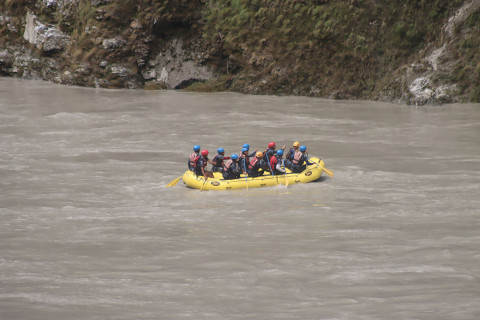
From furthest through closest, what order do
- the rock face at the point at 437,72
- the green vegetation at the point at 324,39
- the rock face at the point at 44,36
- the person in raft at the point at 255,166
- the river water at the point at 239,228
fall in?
the rock face at the point at 44,36
the green vegetation at the point at 324,39
the rock face at the point at 437,72
the person in raft at the point at 255,166
the river water at the point at 239,228

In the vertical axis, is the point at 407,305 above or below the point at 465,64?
below

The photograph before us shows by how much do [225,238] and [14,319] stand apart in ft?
14.6

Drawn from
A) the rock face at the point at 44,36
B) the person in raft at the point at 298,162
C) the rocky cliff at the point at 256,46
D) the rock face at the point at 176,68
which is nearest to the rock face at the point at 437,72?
the rocky cliff at the point at 256,46

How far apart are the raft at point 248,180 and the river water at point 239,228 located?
21cm

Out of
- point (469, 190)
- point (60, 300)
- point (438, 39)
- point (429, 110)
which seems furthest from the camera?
point (438, 39)

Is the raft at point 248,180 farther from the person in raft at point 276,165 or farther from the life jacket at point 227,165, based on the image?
the life jacket at point 227,165

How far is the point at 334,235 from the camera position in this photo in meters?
11.9

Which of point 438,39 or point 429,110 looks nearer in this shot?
point 429,110

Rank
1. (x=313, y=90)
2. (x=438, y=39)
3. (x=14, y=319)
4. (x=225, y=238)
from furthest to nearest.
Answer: (x=313, y=90), (x=438, y=39), (x=225, y=238), (x=14, y=319)

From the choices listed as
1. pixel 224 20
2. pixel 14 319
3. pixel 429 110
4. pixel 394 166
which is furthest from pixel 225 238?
pixel 224 20

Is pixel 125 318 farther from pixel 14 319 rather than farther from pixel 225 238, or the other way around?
pixel 225 238

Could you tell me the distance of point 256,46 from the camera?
34.9 m

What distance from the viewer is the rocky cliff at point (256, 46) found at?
29.9 m

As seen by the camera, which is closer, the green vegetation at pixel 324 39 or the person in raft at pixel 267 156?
the person in raft at pixel 267 156
